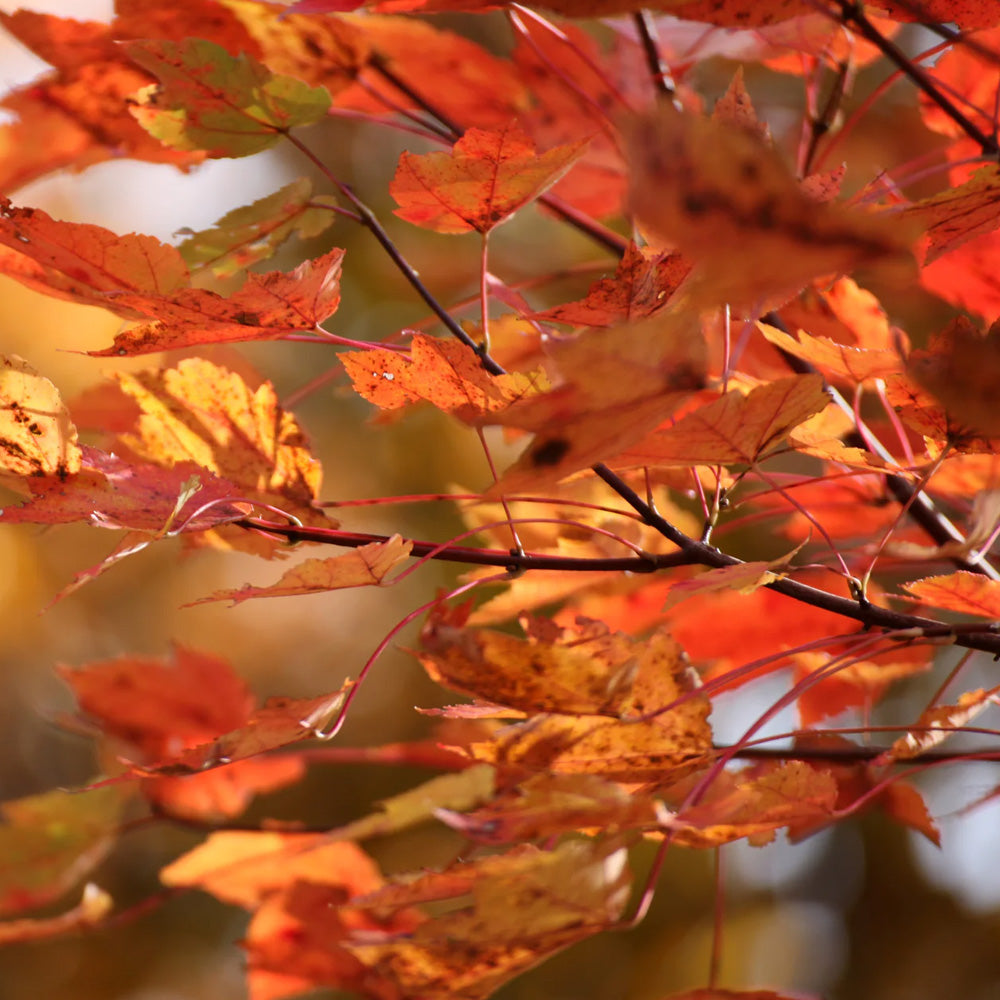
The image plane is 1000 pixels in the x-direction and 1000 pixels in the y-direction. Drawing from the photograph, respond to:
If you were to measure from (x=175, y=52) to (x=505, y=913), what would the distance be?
38cm

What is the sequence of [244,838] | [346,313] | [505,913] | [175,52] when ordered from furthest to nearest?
[346,313], [244,838], [175,52], [505,913]

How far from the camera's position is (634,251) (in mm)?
364

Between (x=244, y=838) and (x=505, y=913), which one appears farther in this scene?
(x=244, y=838)

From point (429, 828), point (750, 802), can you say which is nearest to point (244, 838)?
point (750, 802)

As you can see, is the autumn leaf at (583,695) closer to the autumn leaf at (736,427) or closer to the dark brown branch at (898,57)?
the autumn leaf at (736,427)

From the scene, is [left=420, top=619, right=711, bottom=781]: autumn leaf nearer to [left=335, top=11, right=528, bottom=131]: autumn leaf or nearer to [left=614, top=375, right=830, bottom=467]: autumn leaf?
[left=614, top=375, right=830, bottom=467]: autumn leaf

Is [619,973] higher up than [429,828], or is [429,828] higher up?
[429,828]

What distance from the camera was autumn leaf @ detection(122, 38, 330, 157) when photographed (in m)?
0.43

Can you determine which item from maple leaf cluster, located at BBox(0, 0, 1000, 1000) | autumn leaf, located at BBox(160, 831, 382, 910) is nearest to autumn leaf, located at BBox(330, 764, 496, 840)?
maple leaf cluster, located at BBox(0, 0, 1000, 1000)

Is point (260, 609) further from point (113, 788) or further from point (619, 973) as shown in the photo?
point (113, 788)

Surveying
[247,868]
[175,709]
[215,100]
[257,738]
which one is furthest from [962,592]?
[175,709]

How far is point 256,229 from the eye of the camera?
0.47m

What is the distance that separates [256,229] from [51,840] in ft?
1.61

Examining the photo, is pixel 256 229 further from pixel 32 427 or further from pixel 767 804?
pixel 767 804
